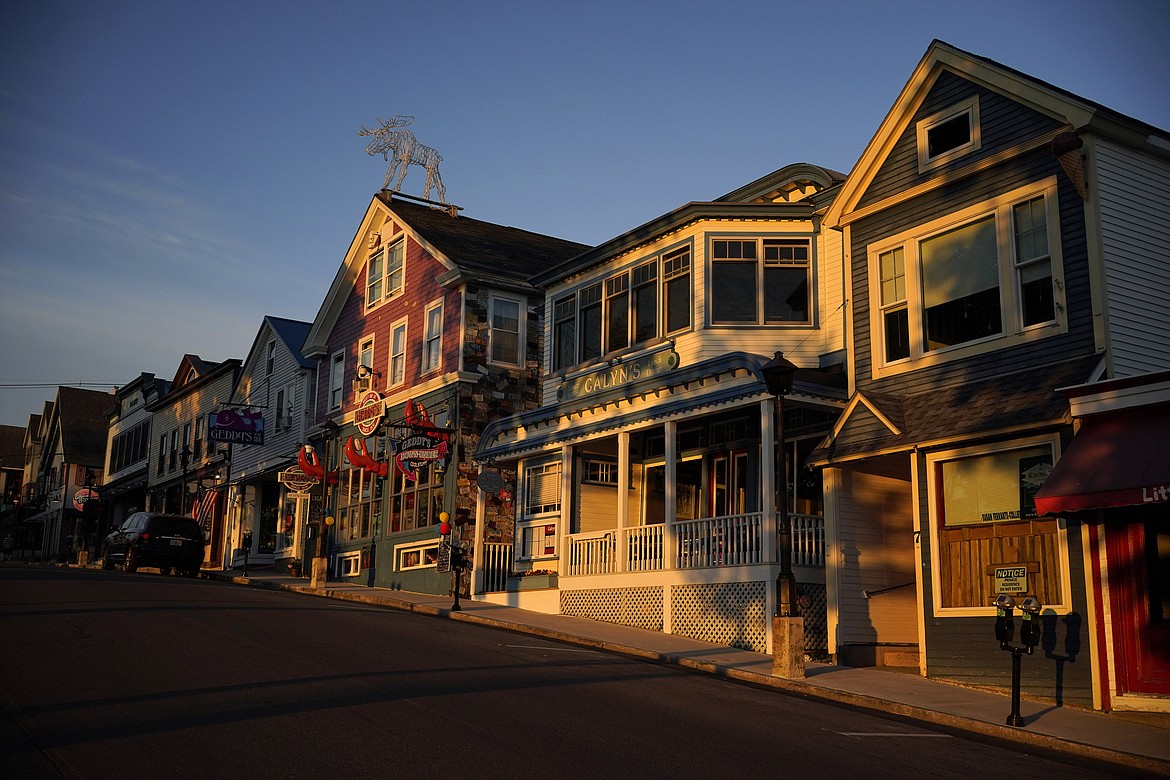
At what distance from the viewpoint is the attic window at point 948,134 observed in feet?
56.1

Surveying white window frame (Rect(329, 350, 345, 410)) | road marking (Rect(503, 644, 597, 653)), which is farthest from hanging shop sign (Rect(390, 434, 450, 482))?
road marking (Rect(503, 644, 597, 653))

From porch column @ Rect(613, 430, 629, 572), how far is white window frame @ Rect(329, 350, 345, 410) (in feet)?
52.7

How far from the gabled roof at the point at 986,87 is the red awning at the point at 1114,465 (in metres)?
4.33

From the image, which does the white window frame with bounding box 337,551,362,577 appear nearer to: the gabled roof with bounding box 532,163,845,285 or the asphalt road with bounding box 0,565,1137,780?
the gabled roof with bounding box 532,163,845,285

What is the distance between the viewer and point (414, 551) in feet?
99.5

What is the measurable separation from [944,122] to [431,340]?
17.0m

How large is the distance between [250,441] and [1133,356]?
32075mm

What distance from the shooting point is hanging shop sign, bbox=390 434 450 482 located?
92.1 feet

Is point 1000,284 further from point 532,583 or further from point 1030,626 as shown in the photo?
point 532,583

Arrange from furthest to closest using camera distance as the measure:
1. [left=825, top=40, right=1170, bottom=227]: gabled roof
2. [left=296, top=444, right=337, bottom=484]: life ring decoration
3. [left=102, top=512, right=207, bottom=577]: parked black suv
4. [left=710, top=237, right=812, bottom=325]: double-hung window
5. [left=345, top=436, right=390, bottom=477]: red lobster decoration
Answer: [left=296, top=444, right=337, bottom=484]: life ring decoration, [left=102, top=512, right=207, bottom=577]: parked black suv, [left=345, top=436, right=390, bottom=477]: red lobster decoration, [left=710, top=237, right=812, bottom=325]: double-hung window, [left=825, top=40, right=1170, bottom=227]: gabled roof

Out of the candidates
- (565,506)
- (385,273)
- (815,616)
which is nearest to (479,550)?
(565,506)

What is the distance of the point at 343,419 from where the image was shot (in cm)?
3566

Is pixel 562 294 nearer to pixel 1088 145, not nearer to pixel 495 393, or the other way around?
pixel 495 393

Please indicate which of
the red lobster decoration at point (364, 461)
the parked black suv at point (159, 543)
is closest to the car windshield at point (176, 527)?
the parked black suv at point (159, 543)
